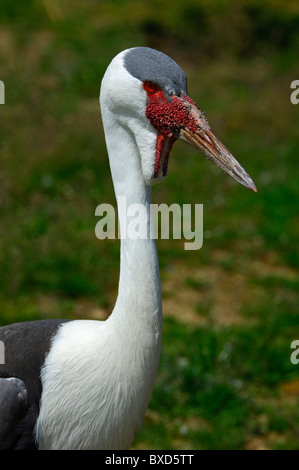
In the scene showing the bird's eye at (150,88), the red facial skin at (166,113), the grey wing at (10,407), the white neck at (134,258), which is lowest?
the grey wing at (10,407)

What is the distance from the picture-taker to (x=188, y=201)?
7148 mm

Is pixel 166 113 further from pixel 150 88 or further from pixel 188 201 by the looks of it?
pixel 188 201

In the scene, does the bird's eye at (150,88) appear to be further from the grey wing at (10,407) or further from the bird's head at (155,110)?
the grey wing at (10,407)

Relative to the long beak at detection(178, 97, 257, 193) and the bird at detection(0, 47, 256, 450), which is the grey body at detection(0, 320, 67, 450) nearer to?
the bird at detection(0, 47, 256, 450)

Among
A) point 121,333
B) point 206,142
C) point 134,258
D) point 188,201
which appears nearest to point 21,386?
point 121,333

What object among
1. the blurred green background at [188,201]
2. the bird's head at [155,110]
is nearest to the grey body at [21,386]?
the bird's head at [155,110]

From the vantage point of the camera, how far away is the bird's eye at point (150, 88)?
3000mm

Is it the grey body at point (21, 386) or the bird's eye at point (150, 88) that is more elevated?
Answer: the bird's eye at point (150, 88)

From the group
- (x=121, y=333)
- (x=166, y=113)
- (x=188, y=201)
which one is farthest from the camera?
(x=188, y=201)

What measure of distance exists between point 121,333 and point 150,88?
990 millimetres

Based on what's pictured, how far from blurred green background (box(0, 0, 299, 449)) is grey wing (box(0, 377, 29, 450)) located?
1.46 meters

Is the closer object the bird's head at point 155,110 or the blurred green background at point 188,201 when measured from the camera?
the bird's head at point 155,110

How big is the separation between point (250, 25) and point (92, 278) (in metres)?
5.60

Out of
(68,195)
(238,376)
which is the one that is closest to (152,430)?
(238,376)
